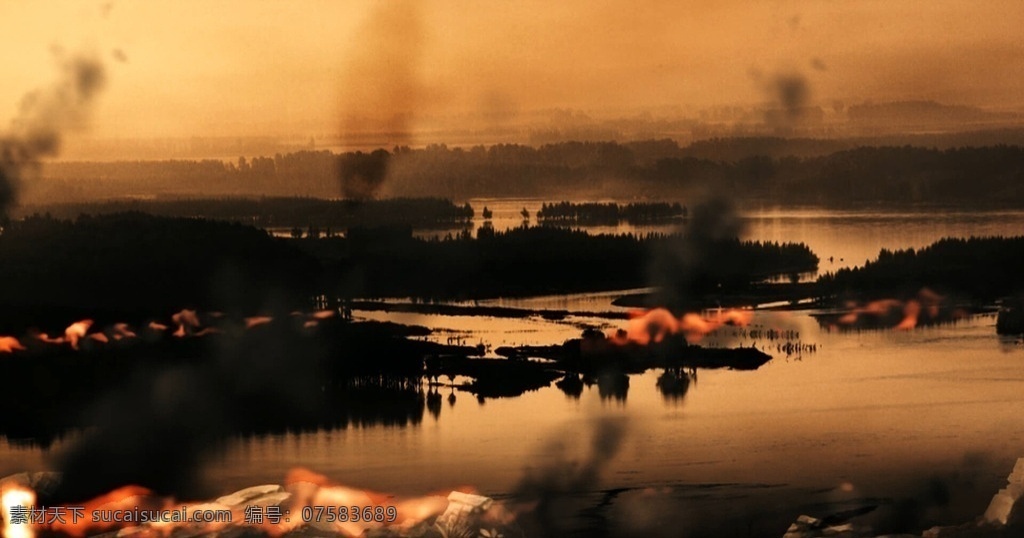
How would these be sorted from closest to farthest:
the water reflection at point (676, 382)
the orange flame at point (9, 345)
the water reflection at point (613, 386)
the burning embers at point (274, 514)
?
the burning embers at point (274, 514) → the orange flame at point (9, 345) → the water reflection at point (613, 386) → the water reflection at point (676, 382)

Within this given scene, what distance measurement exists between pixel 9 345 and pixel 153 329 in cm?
237

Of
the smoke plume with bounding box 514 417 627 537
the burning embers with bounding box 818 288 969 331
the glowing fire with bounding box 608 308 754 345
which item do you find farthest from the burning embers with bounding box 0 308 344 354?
the burning embers with bounding box 818 288 969 331

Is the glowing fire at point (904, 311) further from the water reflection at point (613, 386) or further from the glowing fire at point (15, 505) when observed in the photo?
the glowing fire at point (15, 505)

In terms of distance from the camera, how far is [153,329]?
77.4ft

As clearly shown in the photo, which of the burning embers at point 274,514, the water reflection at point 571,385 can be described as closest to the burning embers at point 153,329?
the burning embers at point 274,514

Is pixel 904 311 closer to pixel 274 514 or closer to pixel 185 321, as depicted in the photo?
pixel 185 321

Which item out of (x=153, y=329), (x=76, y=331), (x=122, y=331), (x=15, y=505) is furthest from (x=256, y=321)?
(x=15, y=505)

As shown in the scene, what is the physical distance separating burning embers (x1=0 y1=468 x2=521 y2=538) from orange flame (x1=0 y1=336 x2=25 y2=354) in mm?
3767

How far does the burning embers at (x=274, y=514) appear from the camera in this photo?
50.4 ft

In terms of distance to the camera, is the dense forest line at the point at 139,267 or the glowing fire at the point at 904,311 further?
the glowing fire at the point at 904,311

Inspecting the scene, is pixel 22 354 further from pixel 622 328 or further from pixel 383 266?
pixel 622 328

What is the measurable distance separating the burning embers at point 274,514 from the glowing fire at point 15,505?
0.01 m

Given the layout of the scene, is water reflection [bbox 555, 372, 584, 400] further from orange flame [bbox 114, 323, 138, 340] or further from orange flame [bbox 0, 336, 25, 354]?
orange flame [bbox 0, 336, 25, 354]

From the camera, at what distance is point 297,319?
84.1 ft
